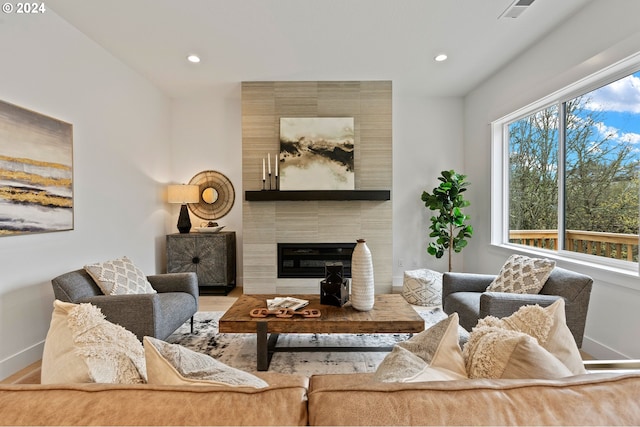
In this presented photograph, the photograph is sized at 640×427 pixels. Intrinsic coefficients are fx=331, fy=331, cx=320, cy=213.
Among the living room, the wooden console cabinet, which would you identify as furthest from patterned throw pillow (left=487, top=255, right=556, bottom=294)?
the wooden console cabinet

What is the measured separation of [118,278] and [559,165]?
392cm

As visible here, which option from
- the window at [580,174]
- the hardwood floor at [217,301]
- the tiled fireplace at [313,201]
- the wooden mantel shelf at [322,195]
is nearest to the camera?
the window at [580,174]

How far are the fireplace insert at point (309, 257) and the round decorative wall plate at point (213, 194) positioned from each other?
1.17 m

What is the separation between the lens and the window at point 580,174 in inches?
95.2

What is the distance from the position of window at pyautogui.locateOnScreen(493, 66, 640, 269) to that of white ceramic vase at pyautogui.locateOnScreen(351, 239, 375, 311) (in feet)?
6.16

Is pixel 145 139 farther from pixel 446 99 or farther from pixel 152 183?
pixel 446 99

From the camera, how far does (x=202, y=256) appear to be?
431 centimetres

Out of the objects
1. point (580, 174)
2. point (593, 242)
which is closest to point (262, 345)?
point (593, 242)

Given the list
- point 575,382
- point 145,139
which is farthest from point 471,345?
point 145,139

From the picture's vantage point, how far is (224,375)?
32.8 inches

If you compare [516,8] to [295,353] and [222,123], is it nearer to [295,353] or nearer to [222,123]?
[295,353]

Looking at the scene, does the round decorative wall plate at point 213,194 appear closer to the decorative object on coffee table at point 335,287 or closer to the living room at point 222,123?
the living room at point 222,123

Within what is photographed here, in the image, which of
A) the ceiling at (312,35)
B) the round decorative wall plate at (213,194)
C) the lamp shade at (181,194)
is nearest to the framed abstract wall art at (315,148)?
the ceiling at (312,35)

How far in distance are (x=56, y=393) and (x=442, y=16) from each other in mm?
3259
